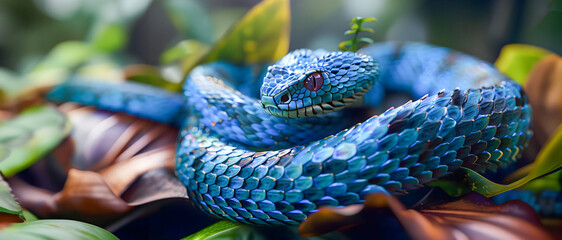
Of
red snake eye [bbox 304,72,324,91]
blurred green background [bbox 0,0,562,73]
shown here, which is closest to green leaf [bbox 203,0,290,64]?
blurred green background [bbox 0,0,562,73]

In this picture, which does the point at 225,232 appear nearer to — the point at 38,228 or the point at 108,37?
the point at 38,228

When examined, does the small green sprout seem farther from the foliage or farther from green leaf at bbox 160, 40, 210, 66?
green leaf at bbox 160, 40, 210, 66

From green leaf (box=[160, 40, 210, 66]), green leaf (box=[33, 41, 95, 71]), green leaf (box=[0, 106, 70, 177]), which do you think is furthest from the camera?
green leaf (box=[33, 41, 95, 71])

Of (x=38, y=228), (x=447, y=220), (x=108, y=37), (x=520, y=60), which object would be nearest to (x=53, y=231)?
(x=38, y=228)

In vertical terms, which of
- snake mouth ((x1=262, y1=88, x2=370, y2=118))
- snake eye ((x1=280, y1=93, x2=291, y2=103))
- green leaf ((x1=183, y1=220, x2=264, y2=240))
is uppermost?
snake eye ((x1=280, y1=93, x2=291, y2=103))

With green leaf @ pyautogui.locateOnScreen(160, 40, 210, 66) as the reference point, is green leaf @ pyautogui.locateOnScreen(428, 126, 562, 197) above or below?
below

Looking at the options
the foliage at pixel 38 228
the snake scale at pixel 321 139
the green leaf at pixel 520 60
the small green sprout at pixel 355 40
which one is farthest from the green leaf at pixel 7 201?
the green leaf at pixel 520 60

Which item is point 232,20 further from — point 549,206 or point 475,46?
point 549,206
